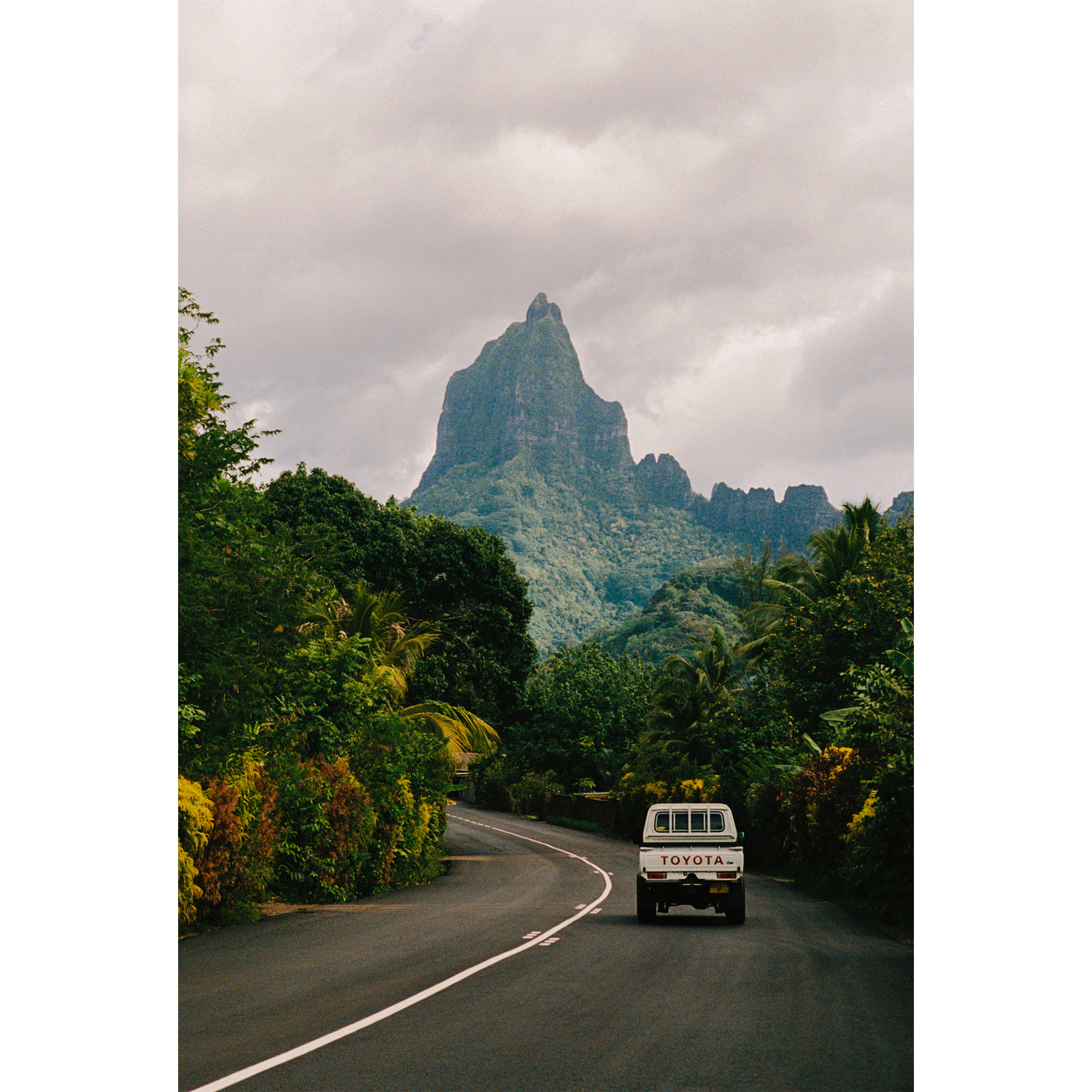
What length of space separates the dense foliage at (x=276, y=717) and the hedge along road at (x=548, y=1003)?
154 centimetres

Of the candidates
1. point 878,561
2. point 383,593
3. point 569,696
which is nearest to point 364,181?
point 878,561

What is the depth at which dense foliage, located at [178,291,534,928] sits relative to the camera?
1372cm

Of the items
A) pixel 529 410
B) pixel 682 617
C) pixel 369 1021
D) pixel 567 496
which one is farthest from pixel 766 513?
pixel 369 1021

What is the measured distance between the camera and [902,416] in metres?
8.98

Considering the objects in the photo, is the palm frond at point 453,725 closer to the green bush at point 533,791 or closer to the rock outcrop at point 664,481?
the green bush at point 533,791

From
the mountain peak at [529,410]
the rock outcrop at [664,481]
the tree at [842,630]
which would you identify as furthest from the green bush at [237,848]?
the mountain peak at [529,410]

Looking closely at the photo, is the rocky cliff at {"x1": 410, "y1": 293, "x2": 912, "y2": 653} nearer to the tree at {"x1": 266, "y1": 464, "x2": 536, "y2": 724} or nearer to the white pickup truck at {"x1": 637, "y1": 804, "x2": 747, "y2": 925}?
the tree at {"x1": 266, "y1": 464, "x2": 536, "y2": 724}

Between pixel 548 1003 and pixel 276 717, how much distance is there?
985cm

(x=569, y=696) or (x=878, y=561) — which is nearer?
(x=878, y=561)

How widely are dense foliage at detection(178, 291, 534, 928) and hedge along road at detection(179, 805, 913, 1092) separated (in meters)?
1.54

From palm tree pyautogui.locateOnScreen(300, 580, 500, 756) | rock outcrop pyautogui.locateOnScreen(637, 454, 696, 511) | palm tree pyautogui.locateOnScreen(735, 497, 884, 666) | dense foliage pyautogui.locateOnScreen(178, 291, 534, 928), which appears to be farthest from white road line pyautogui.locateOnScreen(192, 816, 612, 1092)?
rock outcrop pyautogui.locateOnScreen(637, 454, 696, 511)
